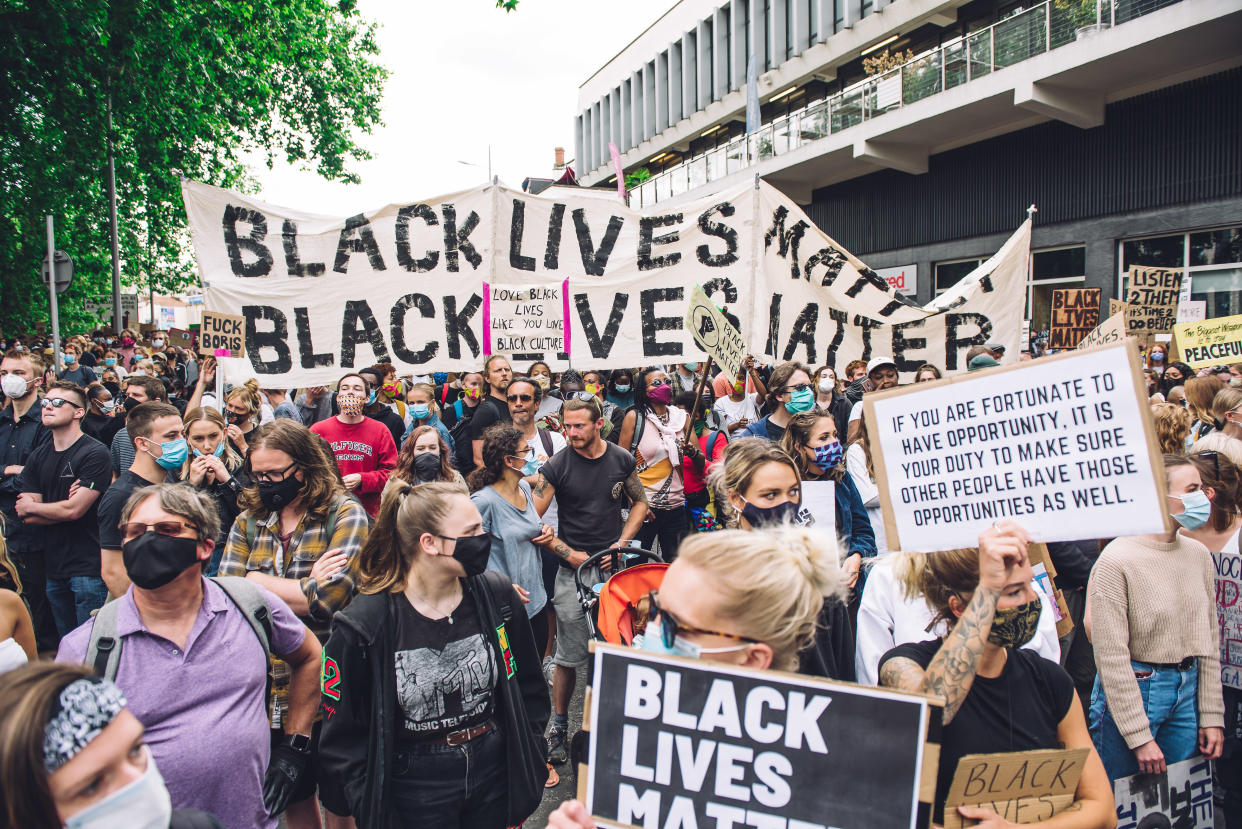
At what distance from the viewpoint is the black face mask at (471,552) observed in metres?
2.69

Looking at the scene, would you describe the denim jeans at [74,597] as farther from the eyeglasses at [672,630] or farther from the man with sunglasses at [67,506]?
A: the eyeglasses at [672,630]

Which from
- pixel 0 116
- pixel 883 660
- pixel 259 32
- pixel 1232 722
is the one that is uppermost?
pixel 259 32

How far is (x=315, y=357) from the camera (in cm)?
573

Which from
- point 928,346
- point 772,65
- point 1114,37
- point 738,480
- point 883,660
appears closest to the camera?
point 883,660

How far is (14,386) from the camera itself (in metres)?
5.55

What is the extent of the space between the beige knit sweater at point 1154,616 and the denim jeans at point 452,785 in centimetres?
233

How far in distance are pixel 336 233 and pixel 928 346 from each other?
4947mm

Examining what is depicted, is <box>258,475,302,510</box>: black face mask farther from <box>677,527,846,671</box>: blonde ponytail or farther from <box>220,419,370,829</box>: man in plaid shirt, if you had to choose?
<box>677,527,846,671</box>: blonde ponytail

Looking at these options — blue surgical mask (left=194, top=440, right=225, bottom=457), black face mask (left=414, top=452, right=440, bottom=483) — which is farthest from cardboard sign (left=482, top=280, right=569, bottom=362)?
blue surgical mask (left=194, top=440, right=225, bottom=457)

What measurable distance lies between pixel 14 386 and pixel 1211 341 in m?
10.2

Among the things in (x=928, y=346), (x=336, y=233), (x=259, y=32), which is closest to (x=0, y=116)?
(x=259, y=32)

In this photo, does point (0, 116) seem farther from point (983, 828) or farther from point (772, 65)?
point (772, 65)

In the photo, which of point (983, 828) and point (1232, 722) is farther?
point (1232, 722)

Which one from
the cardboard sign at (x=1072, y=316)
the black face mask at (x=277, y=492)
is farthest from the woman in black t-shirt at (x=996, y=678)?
the cardboard sign at (x=1072, y=316)
